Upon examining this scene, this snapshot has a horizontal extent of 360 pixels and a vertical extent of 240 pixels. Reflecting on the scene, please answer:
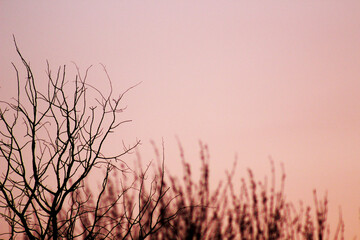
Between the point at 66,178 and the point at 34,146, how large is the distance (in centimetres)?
47

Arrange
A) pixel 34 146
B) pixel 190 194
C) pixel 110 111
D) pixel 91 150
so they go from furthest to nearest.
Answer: pixel 190 194
pixel 110 111
pixel 91 150
pixel 34 146

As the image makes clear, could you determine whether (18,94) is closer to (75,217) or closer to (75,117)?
(75,117)

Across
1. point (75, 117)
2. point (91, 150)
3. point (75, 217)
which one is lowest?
point (75, 217)

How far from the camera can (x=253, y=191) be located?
444 inches

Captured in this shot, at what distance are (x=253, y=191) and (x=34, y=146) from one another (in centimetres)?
733

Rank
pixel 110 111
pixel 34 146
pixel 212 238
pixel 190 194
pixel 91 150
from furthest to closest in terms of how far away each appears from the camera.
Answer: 1. pixel 190 194
2. pixel 212 238
3. pixel 110 111
4. pixel 91 150
5. pixel 34 146

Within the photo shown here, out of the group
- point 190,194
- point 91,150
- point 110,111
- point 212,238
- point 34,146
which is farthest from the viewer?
point 190,194

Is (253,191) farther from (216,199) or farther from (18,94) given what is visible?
(18,94)

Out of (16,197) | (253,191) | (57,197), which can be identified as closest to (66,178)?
(57,197)

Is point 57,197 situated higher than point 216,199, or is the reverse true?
point 216,199

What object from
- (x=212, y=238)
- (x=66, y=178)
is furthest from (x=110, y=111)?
A: (x=212, y=238)

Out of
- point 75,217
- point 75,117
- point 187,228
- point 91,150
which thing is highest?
point 187,228

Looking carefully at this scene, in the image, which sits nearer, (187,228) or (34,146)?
(34,146)

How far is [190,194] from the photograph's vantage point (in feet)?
35.5
